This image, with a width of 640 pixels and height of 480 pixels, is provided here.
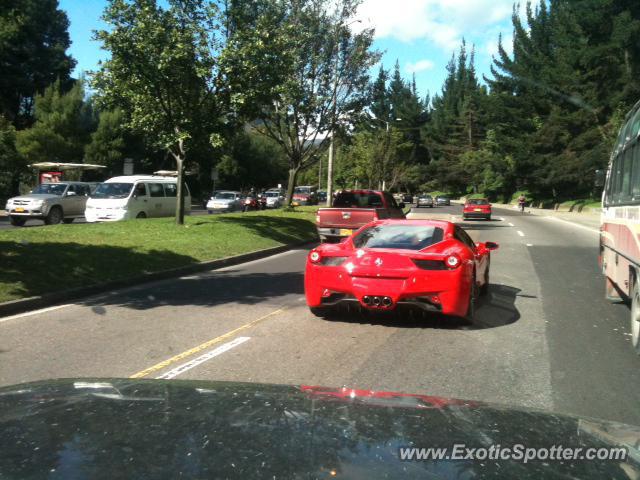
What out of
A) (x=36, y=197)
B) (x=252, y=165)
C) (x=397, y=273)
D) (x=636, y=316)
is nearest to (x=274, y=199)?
A: (x=252, y=165)

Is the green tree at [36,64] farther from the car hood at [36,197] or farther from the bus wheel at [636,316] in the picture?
Result: the bus wheel at [636,316]

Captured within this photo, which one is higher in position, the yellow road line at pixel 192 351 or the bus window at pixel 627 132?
the bus window at pixel 627 132

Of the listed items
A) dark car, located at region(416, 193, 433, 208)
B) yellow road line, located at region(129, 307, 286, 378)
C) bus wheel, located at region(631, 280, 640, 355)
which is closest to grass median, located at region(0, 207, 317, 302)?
yellow road line, located at region(129, 307, 286, 378)

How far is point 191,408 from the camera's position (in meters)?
2.75

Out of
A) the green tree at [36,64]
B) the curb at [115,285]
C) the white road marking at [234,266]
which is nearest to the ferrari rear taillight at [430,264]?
the curb at [115,285]

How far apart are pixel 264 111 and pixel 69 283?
1977 cm

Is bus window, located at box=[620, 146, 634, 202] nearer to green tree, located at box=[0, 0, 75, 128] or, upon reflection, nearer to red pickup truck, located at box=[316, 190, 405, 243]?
red pickup truck, located at box=[316, 190, 405, 243]

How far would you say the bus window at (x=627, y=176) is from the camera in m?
7.50

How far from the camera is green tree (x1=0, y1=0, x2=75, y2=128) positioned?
47.1 m

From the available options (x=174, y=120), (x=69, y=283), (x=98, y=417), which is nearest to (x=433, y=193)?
(x=174, y=120)

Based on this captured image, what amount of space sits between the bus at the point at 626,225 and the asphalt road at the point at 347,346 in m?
A: 0.52

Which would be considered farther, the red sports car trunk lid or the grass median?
the grass median

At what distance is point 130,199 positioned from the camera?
2280cm

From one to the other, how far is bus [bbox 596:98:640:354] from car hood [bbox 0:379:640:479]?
424 centimetres
